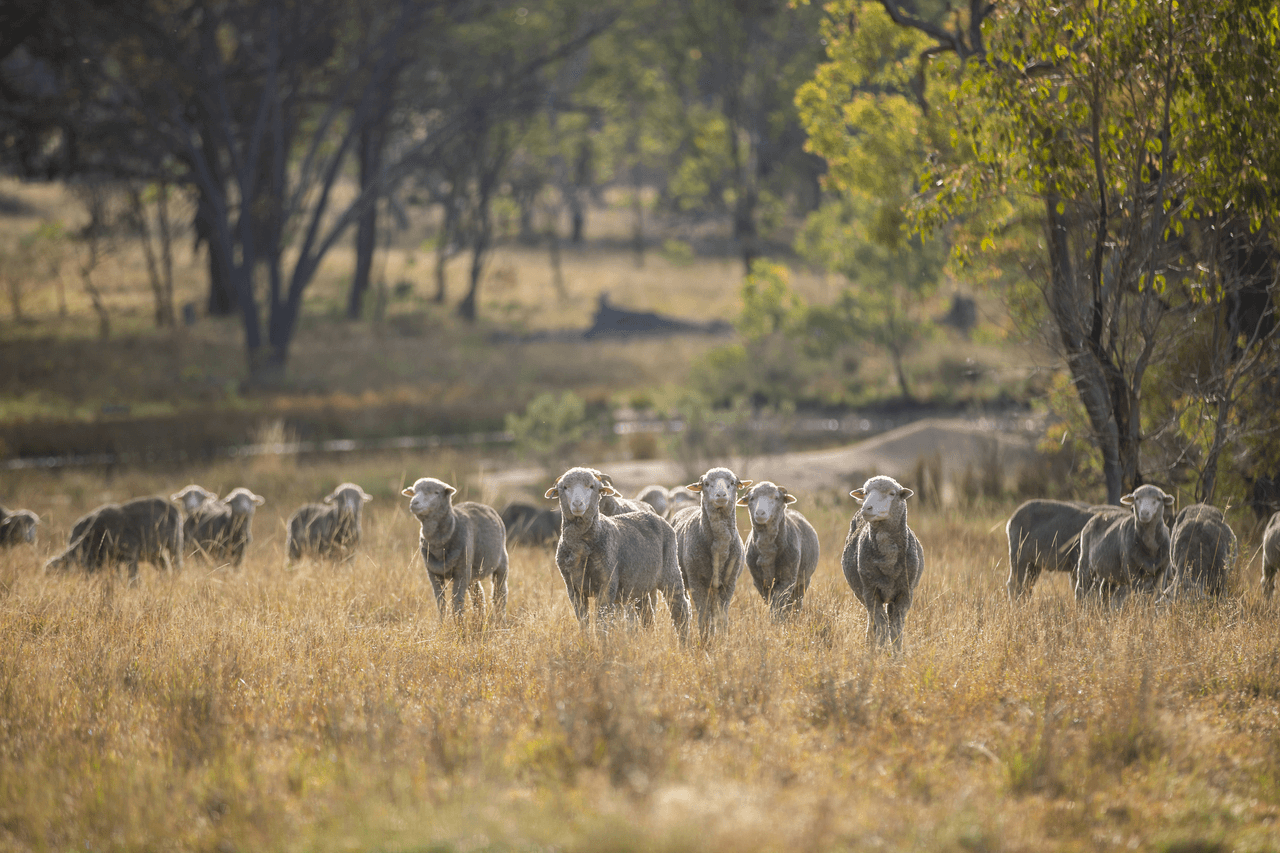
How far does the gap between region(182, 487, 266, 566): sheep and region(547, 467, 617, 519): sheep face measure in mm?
5171

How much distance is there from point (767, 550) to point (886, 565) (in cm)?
83

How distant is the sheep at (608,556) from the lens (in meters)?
7.09

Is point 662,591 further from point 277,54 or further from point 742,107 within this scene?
point 742,107

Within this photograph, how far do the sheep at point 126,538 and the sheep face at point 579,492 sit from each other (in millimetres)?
4668

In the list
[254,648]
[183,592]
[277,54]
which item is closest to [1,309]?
[277,54]

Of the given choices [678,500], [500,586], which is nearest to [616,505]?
[500,586]

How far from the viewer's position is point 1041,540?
859 centimetres

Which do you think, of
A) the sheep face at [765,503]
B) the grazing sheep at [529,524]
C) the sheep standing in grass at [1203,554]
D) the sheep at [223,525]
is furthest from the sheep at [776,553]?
the sheep at [223,525]

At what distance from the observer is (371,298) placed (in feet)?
141

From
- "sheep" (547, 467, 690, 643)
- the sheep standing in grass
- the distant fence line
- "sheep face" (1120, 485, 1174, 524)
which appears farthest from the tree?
the distant fence line

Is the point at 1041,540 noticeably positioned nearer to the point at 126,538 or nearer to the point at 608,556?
the point at 608,556

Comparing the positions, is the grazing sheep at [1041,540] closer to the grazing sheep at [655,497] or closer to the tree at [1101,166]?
the tree at [1101,166]

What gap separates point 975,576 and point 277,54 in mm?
23739

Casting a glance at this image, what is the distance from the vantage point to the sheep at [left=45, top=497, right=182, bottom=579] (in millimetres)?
9750
